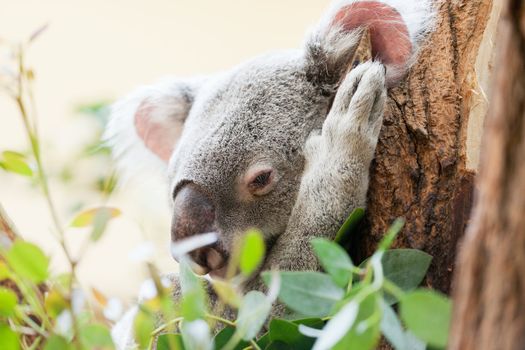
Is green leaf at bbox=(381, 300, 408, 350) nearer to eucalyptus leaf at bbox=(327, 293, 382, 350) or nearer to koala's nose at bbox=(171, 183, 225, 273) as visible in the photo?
eucalyptus leaf at bbox=(327, 293, 382, 350)

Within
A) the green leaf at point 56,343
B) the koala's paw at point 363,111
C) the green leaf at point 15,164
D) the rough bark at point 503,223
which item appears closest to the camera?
the rough bark at point 503,223

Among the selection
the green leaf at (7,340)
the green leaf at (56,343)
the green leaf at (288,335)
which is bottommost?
the green leaf at (288,335)

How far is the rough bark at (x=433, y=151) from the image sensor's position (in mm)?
1283

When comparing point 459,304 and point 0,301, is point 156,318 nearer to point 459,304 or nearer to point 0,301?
point 0,301

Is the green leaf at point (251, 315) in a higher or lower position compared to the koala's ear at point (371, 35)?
lower

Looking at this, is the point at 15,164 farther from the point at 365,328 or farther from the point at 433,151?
the point at 433,151

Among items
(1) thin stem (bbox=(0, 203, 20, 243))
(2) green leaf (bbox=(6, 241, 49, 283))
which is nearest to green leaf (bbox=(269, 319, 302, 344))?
(2) green leaf (bbox=(6, 241, 49, 283))

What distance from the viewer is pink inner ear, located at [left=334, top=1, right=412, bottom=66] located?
1645 millimetres

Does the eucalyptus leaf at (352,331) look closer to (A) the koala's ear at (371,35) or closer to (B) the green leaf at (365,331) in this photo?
(B) the green leaf at (365,331)

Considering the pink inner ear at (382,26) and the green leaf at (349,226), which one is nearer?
the green leaf at (349,226)

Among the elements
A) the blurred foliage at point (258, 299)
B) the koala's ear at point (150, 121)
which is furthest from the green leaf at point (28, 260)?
the koala's ear at point (150, 121)

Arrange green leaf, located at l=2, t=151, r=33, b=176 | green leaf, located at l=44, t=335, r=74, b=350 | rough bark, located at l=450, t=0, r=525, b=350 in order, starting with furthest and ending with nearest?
green leaf, located at l=2, t=151, r=33, b=176 < green leaf, located at l=44, t=335, r=74, b=350 < rough bark, located at l=450, t=0, r=525, b=350

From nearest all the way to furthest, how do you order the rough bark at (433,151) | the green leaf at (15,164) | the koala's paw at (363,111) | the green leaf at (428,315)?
the green leaf at (428,315), the green leaf at (15,164), the rough bark at (433,151), the koala's paw at (363,111)

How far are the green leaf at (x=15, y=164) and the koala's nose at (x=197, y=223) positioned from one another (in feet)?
2.05
